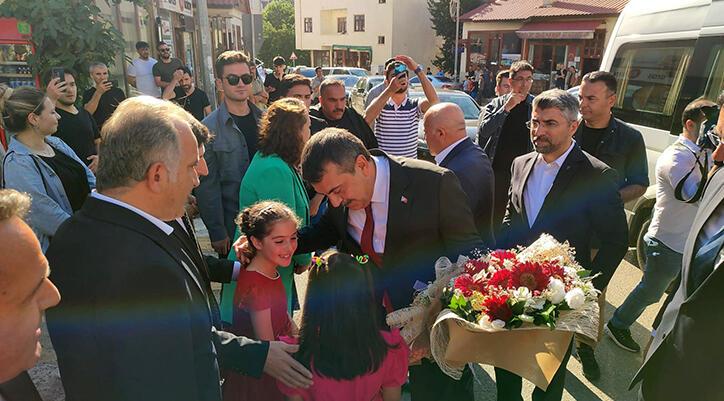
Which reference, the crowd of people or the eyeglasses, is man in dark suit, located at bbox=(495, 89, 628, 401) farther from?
the eyeglasses

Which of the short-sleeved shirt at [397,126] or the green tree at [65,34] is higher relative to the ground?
the green tree at [65,34]

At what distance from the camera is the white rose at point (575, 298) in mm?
1974

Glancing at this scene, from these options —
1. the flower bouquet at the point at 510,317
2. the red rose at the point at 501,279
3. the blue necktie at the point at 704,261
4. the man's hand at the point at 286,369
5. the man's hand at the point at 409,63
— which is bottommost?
the man's hand at the point at 286,369

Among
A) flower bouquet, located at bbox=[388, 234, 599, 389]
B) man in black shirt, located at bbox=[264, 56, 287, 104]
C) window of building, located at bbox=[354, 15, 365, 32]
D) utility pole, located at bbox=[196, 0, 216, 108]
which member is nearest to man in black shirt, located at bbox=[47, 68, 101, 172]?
man in black shirt, located at bbox=[264, 56, 287, 104]

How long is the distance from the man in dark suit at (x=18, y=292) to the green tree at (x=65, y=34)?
5823 mm

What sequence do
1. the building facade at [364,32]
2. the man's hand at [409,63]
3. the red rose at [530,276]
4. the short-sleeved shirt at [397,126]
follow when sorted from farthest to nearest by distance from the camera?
the building facade at [364,32] < the short-sleeved shirt at [397,126] < the man's hand at [409,63] < the red rose at [530,276]

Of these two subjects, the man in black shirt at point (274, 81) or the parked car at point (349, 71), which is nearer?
the man in black shirt at point (274, 81)

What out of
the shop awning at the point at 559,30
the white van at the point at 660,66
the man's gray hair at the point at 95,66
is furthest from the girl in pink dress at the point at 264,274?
the shop awning at the point at 559,30

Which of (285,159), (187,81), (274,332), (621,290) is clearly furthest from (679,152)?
(187,81)

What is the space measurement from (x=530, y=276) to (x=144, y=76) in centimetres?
890

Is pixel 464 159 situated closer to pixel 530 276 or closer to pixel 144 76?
pixel 530 276

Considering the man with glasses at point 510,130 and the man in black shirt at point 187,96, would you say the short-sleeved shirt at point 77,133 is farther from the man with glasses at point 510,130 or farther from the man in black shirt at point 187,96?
the man with glasses at point 510,130

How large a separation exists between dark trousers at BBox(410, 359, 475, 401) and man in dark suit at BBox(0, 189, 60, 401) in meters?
1.90

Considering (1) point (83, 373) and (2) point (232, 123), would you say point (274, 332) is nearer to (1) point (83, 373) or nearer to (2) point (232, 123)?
(1) point (83, 373)
